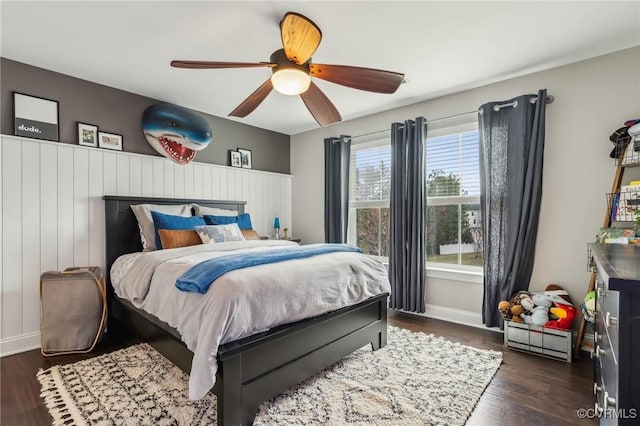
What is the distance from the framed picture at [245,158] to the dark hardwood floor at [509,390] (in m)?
2.46

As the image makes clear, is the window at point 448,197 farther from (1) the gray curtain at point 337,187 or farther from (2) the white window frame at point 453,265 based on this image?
(1) the gray curtain at point 337,187

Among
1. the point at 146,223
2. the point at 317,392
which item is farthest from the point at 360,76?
the point at 146,223

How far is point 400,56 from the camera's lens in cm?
261

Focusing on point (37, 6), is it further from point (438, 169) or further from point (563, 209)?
point (563, 209)

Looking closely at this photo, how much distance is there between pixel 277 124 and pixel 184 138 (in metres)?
1.42

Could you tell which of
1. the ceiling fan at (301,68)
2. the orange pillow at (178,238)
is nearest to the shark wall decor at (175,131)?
the orange pillow at (178,238)

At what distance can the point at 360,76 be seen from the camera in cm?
209

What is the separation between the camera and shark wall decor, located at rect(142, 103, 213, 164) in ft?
11.0

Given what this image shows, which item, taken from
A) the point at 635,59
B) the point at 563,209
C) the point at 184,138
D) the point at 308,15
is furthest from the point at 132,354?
the point at 635,59

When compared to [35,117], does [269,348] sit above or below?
below

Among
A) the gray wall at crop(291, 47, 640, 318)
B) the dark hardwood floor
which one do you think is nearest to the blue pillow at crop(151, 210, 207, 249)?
the dark hardwood floor

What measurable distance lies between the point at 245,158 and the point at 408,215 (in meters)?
2.35

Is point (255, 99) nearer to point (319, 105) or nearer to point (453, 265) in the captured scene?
point (319, 105)

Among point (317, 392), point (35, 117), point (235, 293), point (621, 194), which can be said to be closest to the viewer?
point (235, 293)
